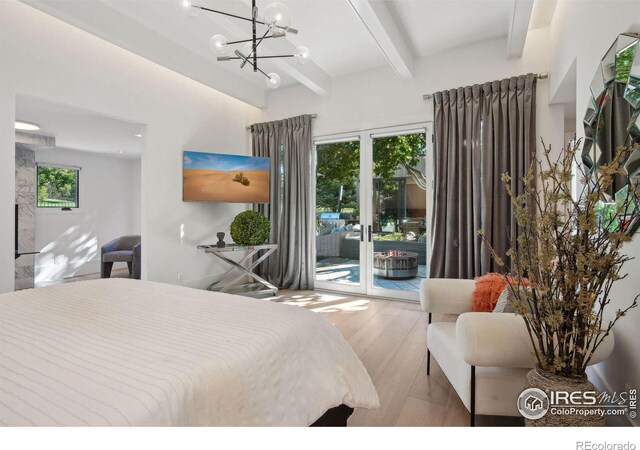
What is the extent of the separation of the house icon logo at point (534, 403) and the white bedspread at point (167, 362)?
589 mm

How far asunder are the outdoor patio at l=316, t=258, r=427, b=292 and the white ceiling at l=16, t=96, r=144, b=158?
9.51 feet

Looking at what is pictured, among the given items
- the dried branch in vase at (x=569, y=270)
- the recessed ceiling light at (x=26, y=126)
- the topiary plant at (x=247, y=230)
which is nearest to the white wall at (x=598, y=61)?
the dried branch in vase at (x=569, y=270)

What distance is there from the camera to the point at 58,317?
4.22ft

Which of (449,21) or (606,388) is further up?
(449,21)

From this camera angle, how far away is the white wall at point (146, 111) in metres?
2.61

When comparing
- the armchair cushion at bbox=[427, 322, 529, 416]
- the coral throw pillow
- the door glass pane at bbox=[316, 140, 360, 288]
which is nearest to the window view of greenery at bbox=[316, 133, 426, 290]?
the door glass pane at bbox=[316, 140, 360, 288]

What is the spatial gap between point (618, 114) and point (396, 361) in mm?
1945

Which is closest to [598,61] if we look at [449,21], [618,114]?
[618,114]

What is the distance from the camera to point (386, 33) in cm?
292

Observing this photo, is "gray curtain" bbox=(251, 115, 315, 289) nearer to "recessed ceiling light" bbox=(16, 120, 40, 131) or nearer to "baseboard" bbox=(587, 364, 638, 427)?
"recessed ceiling light" bbox=(16, 120, 40, 131)

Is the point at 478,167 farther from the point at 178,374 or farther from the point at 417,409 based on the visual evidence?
the point at 178,374

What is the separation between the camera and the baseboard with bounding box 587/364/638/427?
1.39 metres

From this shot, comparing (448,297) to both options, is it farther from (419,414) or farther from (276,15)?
(276,15)

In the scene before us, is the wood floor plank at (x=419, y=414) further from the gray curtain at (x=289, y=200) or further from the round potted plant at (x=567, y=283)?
the gray curtain at (x=289, y=200)
